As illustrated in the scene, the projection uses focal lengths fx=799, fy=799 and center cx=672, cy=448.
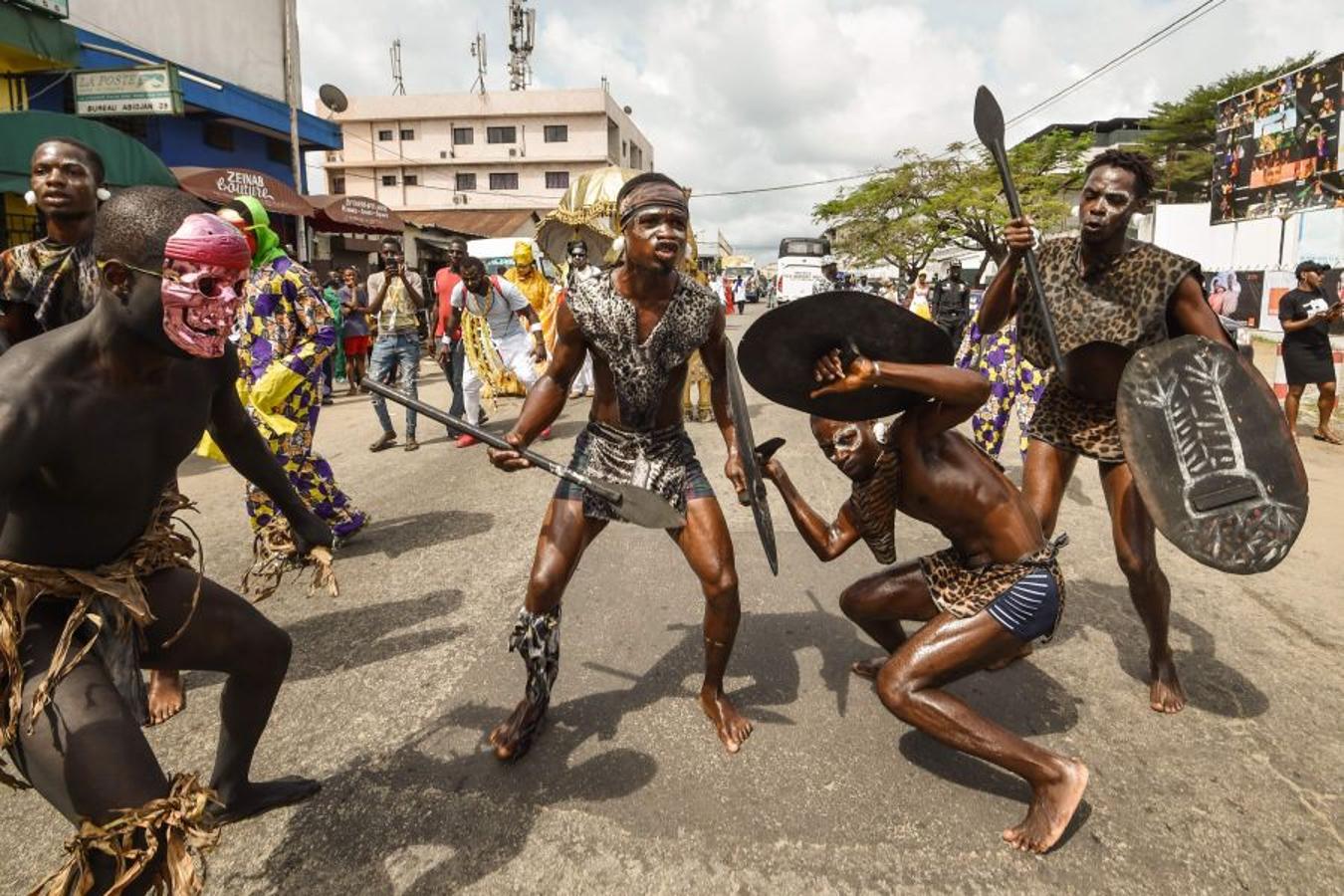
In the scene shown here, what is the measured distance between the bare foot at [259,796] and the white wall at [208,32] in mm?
14055

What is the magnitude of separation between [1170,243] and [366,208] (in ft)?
89.0

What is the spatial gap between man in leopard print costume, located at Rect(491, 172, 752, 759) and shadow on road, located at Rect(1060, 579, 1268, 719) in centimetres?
184

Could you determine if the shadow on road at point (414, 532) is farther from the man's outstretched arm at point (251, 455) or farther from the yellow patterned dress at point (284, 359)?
the man's outstretched arm at point (251, 455)

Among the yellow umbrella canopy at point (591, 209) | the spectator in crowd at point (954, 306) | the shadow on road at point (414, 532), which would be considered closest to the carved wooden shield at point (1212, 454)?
the shadow on road at point (414, 532)

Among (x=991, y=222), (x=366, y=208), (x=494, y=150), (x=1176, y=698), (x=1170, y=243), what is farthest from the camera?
(x=494, y=150)

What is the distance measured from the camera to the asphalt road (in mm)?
2203

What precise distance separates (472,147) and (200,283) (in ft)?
163

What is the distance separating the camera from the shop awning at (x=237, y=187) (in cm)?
1094

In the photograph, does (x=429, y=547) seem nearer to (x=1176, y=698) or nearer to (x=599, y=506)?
(x=599, y=506)

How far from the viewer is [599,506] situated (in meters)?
2.84

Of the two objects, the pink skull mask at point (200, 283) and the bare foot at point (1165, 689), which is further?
the bare foot at point (1165, 689)

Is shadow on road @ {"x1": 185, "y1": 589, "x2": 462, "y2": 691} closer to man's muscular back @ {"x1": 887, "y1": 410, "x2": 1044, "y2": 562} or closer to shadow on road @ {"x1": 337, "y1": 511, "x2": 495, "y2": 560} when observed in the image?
shadow on road @ {"x1": 337, "y1": 511, "x2": 495, "y2": 560}

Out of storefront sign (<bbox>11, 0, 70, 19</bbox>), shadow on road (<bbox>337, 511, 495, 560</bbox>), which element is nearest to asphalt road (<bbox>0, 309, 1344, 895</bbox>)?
shadow on road (<bbox>337, 511, 495, 560</bbox>)

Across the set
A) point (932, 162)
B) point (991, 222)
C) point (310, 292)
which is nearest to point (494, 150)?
point (932, 162)
